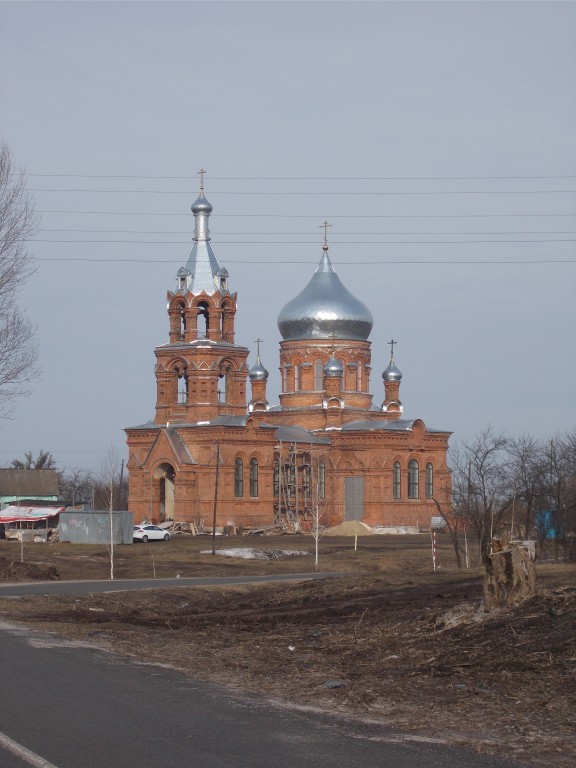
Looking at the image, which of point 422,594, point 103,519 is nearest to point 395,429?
point 103,519

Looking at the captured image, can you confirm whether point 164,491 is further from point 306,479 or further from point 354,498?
point 354,498

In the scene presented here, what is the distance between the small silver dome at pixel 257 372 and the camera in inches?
2899

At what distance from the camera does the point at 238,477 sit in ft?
217

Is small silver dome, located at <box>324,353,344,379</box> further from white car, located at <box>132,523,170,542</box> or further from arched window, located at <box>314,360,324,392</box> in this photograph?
white car, located at <box>132,523,170,542</box>

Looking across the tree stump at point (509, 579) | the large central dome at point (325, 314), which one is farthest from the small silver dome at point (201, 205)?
the tree stump at point (509, 579)

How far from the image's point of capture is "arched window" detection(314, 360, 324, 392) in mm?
73625

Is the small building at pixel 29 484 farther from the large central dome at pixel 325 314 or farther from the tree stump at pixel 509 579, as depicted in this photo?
the tree stump at pixel 509 579

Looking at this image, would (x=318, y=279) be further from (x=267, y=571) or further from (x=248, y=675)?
(x=248, y=675)

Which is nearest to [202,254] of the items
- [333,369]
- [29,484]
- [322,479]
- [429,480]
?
[333,369]

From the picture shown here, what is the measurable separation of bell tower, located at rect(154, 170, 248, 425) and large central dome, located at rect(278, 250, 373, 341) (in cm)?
713

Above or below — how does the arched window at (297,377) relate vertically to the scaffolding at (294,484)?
above

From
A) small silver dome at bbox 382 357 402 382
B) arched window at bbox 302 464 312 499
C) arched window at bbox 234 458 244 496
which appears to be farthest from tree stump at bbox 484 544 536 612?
small silver dome at bbox 382 357 402 382

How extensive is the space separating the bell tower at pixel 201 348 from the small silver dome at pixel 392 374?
38.8 ft

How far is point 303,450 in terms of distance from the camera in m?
69.9
